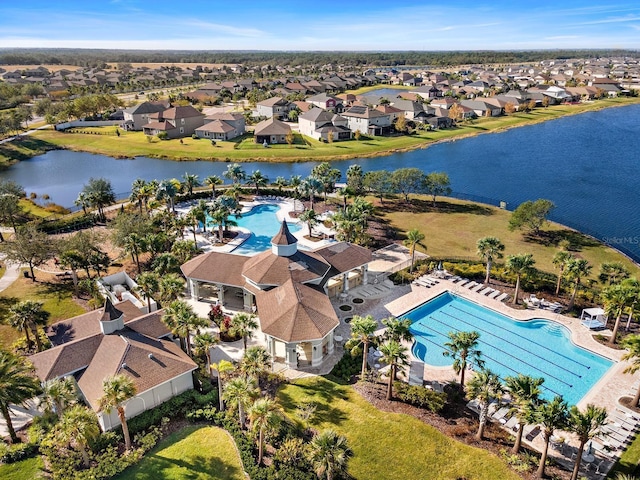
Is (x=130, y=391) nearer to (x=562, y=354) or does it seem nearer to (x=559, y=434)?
(x=559, y=434)

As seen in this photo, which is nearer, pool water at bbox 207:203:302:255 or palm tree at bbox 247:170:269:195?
pool water at bbox 207:203:302:255

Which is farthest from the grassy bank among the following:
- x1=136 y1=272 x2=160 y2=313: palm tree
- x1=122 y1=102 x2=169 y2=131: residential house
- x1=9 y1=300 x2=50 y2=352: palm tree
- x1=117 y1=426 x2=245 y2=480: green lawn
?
x1=117 y1=426 x2=245 y2=480: green lawn

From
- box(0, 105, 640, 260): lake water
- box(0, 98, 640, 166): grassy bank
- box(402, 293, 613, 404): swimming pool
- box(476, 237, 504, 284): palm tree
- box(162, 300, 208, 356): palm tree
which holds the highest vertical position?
box(162, 300, 208, 356): palm tree

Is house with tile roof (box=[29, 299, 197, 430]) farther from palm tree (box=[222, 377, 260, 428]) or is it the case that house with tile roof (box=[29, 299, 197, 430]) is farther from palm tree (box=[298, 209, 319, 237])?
palm tree (box=[298, 209, 319, 237])

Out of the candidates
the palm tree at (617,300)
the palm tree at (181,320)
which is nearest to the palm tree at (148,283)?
the palm tree at (181,320)

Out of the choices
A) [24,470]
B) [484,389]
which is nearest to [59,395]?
[24,470]

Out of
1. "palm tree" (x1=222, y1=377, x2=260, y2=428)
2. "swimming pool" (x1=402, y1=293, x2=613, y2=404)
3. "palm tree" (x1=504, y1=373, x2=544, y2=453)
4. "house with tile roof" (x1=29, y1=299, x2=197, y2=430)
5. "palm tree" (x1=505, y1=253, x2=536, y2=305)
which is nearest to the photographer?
"palm tree" (x1=504, y1=373, x2=544, y2=453)
